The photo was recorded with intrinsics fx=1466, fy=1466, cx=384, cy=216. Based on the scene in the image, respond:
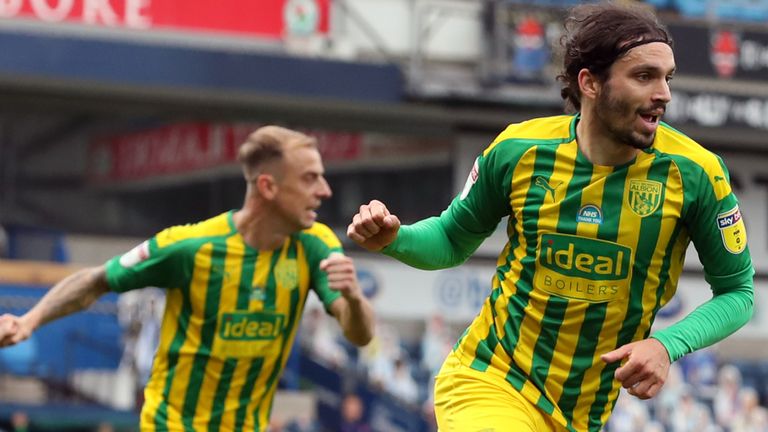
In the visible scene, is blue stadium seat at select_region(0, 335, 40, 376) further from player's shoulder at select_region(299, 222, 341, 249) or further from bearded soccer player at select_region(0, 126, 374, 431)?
player's shoulder at select_region(299, 222, 341, 249)

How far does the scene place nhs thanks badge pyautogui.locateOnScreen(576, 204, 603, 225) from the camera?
451cm

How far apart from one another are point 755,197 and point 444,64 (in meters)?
4.98

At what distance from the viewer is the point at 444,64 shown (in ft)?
58.7

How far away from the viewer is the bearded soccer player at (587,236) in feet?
14.4

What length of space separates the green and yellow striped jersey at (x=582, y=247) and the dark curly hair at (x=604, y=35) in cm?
24

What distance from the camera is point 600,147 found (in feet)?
14.9

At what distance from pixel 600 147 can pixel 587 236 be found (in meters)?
0.28

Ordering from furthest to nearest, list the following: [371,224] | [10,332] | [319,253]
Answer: [319,253]
[10,332]
[371,224]

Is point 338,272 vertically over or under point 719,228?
under

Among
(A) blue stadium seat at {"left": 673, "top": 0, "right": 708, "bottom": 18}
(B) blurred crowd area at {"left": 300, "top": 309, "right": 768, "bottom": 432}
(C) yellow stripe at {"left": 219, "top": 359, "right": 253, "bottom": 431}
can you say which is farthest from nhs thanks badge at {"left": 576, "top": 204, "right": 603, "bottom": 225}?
(A) blue stadium seat at {"left": 673, "top": 0, "right": 708, "bottom": 18}

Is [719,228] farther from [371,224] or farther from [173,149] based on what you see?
[173,149]

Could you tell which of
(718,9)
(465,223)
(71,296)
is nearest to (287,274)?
(71,296)

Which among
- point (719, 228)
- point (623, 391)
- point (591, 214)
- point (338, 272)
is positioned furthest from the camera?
point (623, 391)

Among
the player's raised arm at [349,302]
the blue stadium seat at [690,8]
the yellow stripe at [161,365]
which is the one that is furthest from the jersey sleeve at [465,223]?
the blue stadium seat at [690,8]
